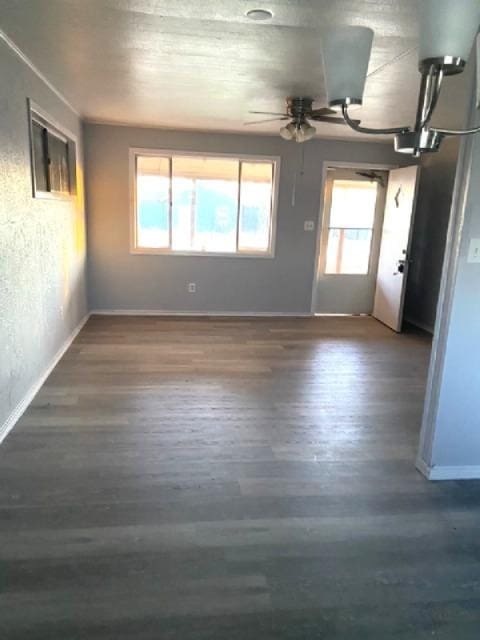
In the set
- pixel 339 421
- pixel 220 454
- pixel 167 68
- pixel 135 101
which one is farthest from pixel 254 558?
pixel 135 101

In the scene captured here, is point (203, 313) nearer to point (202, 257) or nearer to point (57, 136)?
point (202, 257)

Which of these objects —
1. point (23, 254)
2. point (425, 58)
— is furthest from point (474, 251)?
point (23, 254)

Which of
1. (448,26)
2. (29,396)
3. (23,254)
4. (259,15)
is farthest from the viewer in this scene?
(29,396)

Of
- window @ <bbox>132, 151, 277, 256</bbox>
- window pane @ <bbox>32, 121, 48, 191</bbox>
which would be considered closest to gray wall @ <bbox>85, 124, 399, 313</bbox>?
window @ <bbox>132, 151, 277, 256</bbox>

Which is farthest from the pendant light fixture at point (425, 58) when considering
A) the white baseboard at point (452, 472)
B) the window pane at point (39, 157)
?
the window pane at point (39, 157)

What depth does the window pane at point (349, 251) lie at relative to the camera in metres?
6.31

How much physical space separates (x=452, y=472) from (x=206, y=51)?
9.26ft

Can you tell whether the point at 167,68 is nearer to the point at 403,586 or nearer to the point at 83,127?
the point at 83,127

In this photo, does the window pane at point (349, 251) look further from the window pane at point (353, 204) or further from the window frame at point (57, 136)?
the window frame at point (57, 136)

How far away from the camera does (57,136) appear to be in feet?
13.9

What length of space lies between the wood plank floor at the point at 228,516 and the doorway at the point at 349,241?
8.55 feet

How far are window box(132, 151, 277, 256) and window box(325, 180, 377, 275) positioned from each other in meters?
0.88

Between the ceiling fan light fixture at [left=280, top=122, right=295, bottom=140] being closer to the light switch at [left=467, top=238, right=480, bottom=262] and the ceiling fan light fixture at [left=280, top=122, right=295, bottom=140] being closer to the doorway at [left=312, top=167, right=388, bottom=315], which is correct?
Answer: the light switch at [left=467, top=238, right=480, bottom=262]

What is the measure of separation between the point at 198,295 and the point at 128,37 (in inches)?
148
